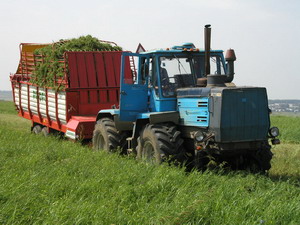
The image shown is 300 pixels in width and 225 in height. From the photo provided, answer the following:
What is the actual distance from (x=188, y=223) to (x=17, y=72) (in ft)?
39.8

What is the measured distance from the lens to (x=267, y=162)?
827cm

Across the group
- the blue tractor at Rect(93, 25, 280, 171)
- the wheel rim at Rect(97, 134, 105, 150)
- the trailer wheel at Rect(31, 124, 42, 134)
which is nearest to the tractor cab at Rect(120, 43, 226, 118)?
the blue tractor at Rect(93, 25, 280, 171)

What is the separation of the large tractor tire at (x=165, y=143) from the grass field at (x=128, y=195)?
0.35 meters

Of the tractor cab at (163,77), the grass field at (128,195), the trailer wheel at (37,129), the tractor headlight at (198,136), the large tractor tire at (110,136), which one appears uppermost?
the tractor cab at (163,77)

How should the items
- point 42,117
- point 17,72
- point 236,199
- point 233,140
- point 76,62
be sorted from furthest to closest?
point 17,72 < point 42,117 < point 76,62 < point 233,140 < point 236,199

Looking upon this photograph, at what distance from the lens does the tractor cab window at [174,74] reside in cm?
851

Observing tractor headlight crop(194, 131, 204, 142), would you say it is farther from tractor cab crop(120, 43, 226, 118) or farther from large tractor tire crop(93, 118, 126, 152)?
large tractor tire crop(93, 118, 126, 152)

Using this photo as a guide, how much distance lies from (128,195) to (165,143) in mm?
2060

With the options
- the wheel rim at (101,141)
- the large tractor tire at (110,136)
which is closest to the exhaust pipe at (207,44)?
the large tractor tire at (110,136)

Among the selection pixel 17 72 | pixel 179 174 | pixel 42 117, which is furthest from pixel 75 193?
pixel 17 72

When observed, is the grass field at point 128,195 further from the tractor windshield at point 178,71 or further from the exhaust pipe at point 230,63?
the exhaust pipe at point 230,63

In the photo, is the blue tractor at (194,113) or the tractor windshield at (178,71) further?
the tractor windshield at (178,71)

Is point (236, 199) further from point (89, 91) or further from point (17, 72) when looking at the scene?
point (17, 72)

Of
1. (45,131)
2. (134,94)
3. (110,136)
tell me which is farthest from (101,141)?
(45,131)
